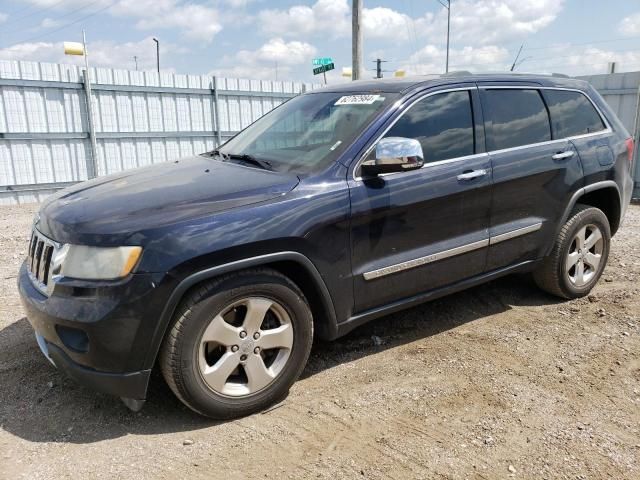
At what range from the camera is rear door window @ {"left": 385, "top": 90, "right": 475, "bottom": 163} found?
3.52 meters

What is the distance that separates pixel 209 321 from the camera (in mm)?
2738

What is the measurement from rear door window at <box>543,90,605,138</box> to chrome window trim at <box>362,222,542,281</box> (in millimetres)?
858

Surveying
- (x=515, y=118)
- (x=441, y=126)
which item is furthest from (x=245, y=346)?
(x=515, y=118)

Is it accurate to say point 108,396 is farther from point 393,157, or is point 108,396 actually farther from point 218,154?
point 393,157

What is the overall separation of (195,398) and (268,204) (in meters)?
1.07

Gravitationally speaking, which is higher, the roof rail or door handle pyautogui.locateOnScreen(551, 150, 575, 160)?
the roof rail

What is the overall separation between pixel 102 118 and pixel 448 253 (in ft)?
31.1

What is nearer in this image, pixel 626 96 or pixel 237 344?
pixel 237 344

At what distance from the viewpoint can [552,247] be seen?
433cm

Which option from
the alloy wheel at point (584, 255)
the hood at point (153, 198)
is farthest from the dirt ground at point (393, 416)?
the hood at point (153, 198)

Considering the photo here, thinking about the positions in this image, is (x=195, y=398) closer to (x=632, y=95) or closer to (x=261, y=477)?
(x=261, y=477)

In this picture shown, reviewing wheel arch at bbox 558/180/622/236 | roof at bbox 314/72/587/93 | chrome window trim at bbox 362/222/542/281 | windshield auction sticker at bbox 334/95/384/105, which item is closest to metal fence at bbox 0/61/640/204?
wheel arch at bbox 558/180/622/236

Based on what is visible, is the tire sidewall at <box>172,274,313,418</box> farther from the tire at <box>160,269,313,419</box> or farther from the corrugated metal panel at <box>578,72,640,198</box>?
the corrugated metal panel at <box>578,72,640,198</box>

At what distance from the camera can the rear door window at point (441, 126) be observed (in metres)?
3.52
